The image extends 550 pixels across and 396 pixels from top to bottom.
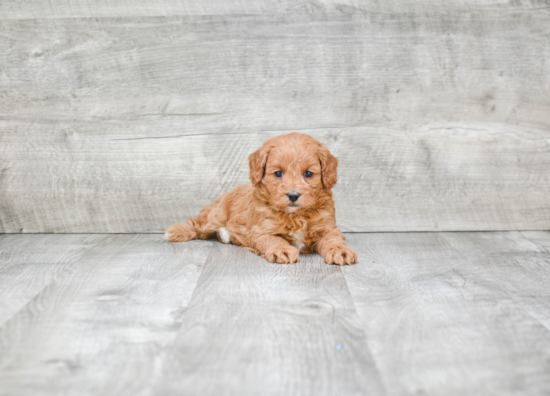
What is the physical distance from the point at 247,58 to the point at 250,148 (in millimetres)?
530

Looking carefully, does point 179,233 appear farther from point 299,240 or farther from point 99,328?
point 99,328

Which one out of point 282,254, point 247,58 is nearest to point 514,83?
point 247,58

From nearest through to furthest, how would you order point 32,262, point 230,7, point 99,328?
1. point 99,328
2. point 32,262
3. point 230,7

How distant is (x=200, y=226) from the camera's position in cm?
286

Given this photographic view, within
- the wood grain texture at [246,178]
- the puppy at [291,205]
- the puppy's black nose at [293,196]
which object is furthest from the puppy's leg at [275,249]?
the wood grain texture at [246,178]

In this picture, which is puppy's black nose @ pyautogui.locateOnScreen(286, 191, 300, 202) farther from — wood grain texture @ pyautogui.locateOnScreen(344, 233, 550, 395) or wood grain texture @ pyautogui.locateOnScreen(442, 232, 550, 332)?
wood grain texture @ pyautogui.locateOnScreen(442, 232, 550, 332)

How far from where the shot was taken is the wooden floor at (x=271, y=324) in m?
1.27

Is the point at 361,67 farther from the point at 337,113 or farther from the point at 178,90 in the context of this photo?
the point at 178,90

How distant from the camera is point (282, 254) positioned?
2.32m

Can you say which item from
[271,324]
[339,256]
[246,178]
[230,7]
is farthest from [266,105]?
[271,324]

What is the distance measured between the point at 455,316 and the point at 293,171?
3.21ft

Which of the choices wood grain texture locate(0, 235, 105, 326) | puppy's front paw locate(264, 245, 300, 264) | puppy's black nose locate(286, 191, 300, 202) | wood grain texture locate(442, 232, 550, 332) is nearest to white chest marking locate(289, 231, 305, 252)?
puppy's front paw locate(264, 245, 300, 264)

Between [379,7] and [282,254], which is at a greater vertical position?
[379,7]

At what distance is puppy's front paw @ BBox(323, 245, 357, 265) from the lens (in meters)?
2.27
